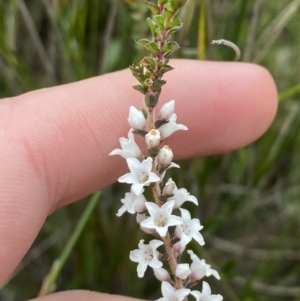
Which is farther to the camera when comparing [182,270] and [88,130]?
[88,130]

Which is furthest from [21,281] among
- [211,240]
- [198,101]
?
[198,101]

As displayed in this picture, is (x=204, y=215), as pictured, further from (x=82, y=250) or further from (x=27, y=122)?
(x=27, y=122)

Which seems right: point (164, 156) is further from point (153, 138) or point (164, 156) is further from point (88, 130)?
point (88, 130)

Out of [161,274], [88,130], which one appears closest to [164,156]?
[161,274]

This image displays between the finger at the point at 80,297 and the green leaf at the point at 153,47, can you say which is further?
A: the finger at the point at 80,297

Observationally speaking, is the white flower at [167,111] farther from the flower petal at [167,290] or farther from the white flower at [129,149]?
the flower petal at [167,290]

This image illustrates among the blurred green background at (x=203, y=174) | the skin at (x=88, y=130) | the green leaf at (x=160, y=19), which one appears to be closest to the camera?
the green leaf at (x=160, y=19)

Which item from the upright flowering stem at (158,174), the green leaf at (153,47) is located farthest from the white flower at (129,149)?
the green leaf at (153,47)
